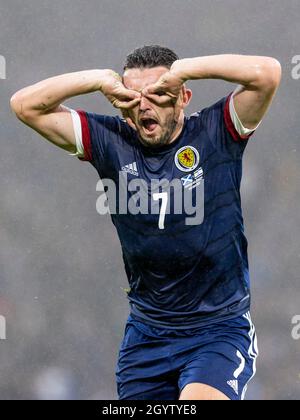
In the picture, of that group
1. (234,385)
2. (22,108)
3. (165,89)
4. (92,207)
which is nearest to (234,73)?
(165,89)

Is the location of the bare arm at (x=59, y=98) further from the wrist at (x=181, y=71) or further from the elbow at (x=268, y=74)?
the elbow at (x=268, y=74)

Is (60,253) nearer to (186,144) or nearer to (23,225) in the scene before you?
(23,225)

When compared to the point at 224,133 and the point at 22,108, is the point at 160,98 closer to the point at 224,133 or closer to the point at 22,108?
the point at 224,133

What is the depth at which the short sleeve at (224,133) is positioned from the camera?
3980mm

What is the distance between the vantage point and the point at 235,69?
149 inches

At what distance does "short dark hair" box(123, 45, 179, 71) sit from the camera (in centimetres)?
396

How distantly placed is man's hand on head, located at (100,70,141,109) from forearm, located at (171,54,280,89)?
204 mm

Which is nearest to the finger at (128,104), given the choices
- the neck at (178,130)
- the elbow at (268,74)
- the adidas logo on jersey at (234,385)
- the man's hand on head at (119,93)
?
the man's hand on head at (119,93)

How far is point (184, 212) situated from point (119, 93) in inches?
24.1

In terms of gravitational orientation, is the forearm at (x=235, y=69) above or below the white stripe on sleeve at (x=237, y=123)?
above

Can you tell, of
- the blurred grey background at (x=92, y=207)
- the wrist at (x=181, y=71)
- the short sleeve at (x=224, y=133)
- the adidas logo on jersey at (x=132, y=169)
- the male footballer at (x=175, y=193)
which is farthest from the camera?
the blurred grey background at (x=92, y=207)

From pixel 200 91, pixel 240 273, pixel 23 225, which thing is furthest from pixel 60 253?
pixel 240 273

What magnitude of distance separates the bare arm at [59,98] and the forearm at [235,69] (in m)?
0.31
